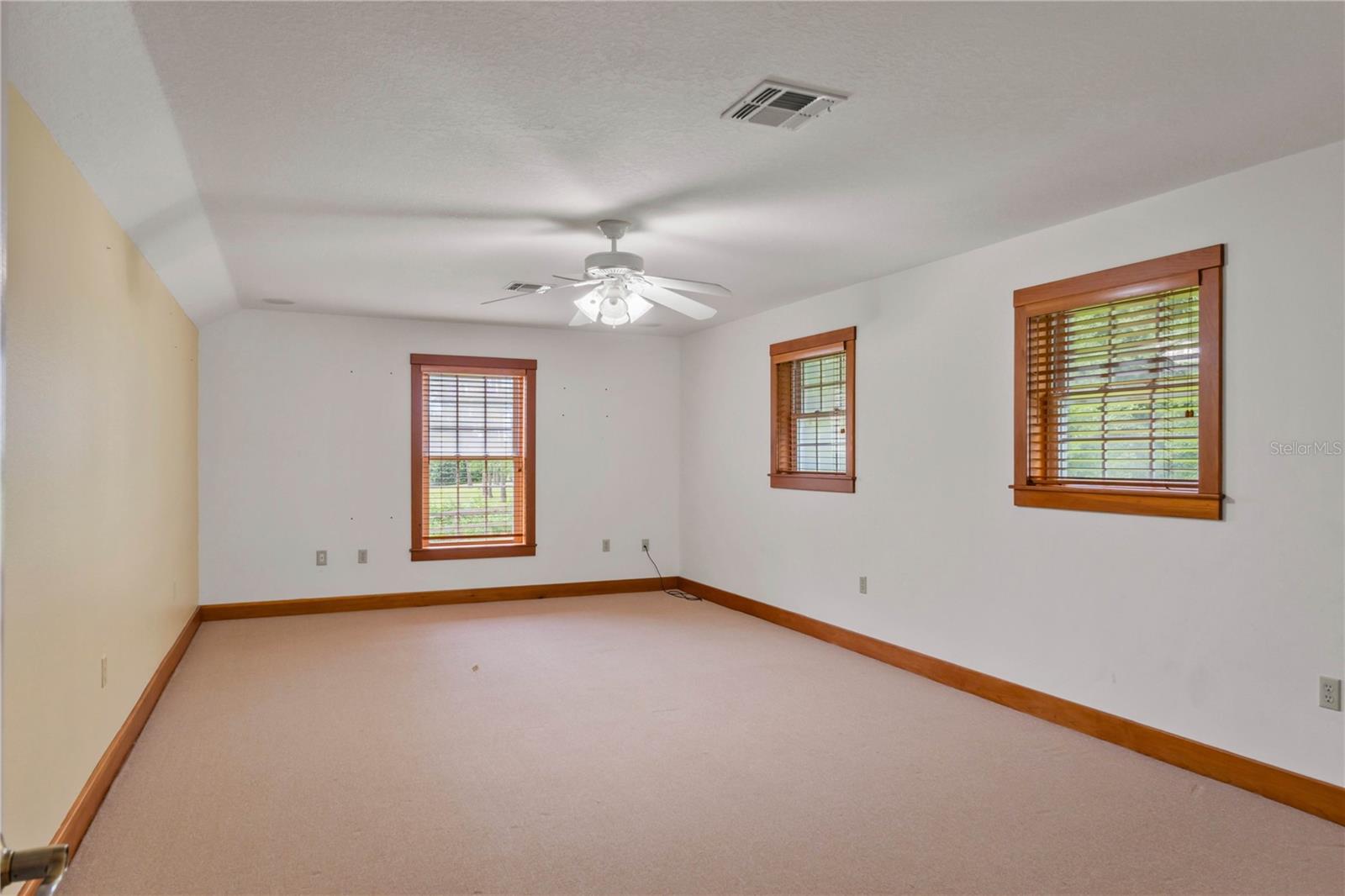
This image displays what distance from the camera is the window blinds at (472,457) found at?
7.29 meters

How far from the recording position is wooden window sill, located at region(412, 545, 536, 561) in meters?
7.14

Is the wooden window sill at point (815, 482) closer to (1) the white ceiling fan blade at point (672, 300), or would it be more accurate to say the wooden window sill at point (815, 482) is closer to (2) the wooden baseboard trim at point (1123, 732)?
(2) the wooden baseboard trim at point (1123, 732)

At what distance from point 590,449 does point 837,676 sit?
355 centimetres

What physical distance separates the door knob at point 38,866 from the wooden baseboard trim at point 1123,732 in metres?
3.78

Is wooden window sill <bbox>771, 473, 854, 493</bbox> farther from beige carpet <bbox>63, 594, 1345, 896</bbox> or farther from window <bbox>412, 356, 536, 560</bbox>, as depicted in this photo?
window <bbox>412, 356, 536, 560</bbox>

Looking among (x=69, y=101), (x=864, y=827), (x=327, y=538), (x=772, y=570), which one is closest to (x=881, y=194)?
(x=864, y=827)

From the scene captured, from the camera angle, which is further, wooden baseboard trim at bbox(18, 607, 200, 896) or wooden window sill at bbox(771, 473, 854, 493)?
wooden window sill at bbox(771, 473, 854, 493)

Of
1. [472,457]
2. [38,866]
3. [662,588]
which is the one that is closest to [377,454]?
[472,457]

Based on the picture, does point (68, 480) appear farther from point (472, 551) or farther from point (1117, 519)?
point (472, 551)

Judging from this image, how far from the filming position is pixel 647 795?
325 centimetres

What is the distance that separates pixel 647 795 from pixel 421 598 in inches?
171

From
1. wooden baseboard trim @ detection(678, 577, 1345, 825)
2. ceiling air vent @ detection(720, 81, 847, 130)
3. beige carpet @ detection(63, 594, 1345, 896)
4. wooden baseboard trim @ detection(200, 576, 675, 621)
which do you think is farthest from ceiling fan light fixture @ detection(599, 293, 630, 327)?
wooden baseboard trim @ detection(200, 576, 675, 621)

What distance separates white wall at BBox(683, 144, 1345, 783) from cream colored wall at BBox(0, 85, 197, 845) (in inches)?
154

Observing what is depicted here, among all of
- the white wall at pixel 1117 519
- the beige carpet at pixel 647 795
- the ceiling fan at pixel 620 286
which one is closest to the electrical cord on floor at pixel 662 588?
the white wall at pixel 1117 519
